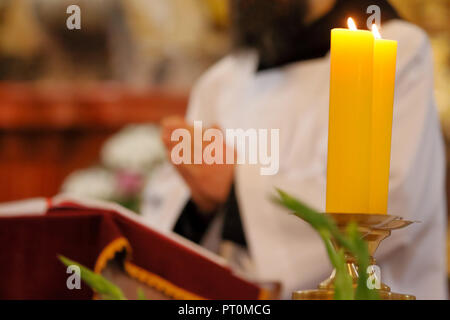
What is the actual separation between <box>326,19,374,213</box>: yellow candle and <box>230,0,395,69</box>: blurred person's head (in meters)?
0.84

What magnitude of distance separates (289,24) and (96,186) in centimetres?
175

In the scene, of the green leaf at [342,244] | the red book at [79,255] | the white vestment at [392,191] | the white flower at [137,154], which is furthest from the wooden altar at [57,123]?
the green leaf at [342,244]

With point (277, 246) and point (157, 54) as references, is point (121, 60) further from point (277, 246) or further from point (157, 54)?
point (277, 246)

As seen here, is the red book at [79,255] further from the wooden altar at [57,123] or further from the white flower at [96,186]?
the wooden altar at [57,123]

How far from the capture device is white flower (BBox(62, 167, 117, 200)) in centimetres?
308

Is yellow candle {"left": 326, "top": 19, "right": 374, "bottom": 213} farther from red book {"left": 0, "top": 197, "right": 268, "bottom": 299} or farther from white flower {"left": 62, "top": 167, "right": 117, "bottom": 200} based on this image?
white flower {"left": 62, "top": 167, "right": 117, "bottom": 200}

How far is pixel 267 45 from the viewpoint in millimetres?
1718

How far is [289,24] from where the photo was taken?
1.59m

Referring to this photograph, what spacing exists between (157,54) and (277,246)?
10.9 feet

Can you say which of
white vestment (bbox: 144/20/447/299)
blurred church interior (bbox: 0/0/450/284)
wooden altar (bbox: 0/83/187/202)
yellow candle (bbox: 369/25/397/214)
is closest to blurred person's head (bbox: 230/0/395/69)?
white vestment (bbox: 144/20/447/299)

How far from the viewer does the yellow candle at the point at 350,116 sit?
561 mm

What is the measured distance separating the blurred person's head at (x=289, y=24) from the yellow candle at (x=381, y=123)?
775 mm

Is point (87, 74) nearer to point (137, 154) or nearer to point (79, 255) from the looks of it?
point (137, 154)
